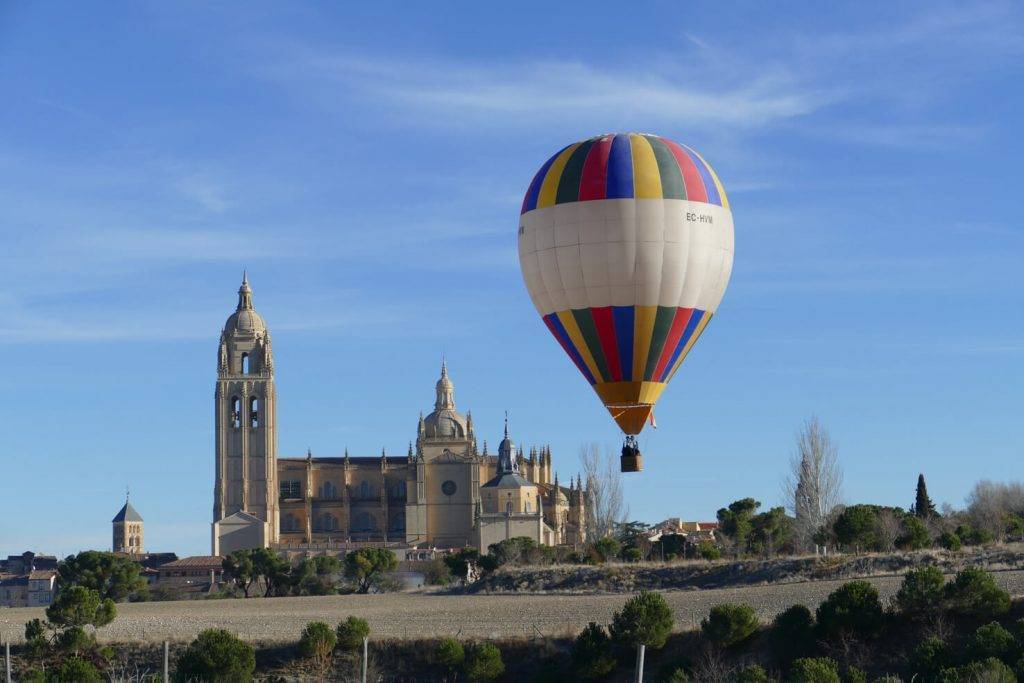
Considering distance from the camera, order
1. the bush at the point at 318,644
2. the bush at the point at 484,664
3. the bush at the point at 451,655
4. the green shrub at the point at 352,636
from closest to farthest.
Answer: the bush at the point at 484,664
the bush at the point at 451,655
the bush at the point at 318,644
the green shrub at the point at 352,636

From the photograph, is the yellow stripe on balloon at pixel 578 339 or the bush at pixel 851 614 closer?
the yellow stripe on balloon at pixel 578 339

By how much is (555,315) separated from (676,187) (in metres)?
2.90

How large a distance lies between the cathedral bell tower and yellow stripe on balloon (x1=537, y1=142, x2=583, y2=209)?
81802 millimetres

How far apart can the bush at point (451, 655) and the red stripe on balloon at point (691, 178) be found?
9.49 m

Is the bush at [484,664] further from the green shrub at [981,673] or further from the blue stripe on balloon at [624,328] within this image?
the green shrub at [981,673]

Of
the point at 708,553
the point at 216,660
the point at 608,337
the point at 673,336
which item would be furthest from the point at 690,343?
the point at 708,553

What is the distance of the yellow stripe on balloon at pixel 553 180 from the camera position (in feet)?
91.7

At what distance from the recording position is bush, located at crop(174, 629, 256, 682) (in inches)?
1180

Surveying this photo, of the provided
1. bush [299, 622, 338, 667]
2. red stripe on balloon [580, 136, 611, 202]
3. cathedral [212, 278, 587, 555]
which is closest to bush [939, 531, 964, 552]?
bush [299, 622, 338, 667]

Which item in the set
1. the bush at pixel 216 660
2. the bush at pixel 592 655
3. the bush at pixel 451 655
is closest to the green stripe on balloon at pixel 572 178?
the bush at pixel 592 655

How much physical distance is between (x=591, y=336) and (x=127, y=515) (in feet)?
304

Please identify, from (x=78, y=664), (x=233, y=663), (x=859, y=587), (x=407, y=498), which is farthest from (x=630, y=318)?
(x=407, y=498)

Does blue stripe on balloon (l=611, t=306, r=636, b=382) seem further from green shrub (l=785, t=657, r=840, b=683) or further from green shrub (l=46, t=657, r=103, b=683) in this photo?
green shrub (l=46, t=657, r=103, b=683)

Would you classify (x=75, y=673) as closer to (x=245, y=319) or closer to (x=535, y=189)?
(x=535, y=189)
